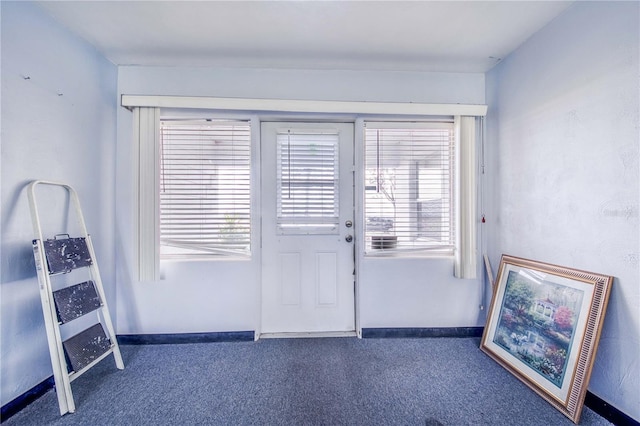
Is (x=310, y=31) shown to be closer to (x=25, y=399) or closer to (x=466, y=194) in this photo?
(x=466, y=194)

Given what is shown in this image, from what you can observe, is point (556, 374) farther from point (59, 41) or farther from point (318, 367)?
point (59, 41)

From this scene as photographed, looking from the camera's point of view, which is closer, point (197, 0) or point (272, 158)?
point (197, 0)

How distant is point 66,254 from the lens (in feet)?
5.49

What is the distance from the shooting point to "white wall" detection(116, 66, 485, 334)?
222cm

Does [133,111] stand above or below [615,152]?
above

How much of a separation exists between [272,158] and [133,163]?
45.5 inches

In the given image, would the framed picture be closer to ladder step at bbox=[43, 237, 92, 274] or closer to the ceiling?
the ceiling

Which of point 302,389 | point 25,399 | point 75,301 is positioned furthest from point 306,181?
point 25,399

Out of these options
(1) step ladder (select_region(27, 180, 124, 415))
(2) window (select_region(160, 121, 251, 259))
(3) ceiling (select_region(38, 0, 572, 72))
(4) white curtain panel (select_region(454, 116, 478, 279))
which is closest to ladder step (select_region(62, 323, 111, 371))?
(1) step ladder (select_region(27, 180, 124, 415))

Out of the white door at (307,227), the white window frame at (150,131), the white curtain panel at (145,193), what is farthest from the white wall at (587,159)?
the white curtain panel at (145,193)

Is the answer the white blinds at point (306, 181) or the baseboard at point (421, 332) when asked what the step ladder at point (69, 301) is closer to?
the white blinds at point (306, 181)

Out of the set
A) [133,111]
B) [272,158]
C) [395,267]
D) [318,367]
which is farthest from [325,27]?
[318,367]

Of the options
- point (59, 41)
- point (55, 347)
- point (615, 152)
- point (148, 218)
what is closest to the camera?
point (615, 152)

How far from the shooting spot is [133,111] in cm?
214
